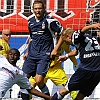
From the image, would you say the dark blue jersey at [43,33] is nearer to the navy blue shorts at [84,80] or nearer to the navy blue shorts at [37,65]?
the navy blue shorts at [37,65]

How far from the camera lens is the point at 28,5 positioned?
11250 mm

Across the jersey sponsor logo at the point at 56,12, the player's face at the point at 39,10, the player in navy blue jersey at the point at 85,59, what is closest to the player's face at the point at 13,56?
the player in navy blue jersey at the point at 85,59

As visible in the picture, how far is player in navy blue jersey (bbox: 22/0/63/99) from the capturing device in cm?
831

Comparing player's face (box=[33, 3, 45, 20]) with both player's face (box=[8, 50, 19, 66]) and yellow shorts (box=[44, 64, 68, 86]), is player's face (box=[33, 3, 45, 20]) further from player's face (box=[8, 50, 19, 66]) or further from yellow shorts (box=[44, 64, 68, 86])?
player's face (box=[8, 50, 19, 66])

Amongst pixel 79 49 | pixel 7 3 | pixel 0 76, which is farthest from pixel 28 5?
pixel 0 76

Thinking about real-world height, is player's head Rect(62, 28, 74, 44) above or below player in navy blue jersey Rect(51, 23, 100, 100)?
above

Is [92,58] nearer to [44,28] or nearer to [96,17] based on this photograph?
[44,28]

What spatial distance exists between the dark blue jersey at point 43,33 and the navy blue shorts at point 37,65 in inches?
3.7

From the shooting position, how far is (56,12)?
11078mm

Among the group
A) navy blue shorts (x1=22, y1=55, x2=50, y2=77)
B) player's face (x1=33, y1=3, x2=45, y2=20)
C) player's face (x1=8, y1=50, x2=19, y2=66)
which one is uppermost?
player's face (x1=33, y1=3, x2=45, y2=20)

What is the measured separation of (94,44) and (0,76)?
1627 millimetres

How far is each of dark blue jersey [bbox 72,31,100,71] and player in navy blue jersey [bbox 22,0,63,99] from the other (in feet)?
2.90

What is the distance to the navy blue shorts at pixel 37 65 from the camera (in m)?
8.34

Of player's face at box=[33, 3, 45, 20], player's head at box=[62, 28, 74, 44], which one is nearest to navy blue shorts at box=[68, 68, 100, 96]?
player's head at box=[62, 28, 74, 44]
